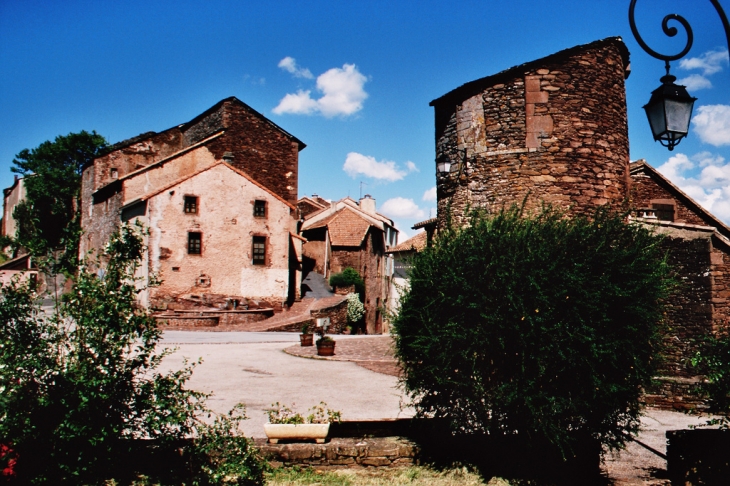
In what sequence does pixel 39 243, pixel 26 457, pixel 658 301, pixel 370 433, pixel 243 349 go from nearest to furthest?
pixel 26 457 < pixel 39 243 < pixel 658 301 < pixel 370 433 < pixel 243 349

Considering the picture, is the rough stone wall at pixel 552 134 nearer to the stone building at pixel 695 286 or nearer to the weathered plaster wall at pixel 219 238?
the stone building at pixel 695 286

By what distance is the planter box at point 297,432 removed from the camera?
659cm

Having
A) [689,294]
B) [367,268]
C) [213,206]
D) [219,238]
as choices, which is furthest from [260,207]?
[689,294]

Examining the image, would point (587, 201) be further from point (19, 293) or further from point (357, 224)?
point (357, 224)

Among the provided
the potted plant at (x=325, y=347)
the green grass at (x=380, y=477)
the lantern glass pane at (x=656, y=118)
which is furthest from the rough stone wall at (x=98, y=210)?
the lantern glass pane at (x=656, y=118)

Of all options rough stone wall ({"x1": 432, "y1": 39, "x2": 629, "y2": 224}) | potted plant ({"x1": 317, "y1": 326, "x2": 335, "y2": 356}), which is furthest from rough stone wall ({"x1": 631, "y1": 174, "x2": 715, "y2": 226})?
potted plant ({"x1": 317, "y1": 326, "x2": 335, "y2": 356})

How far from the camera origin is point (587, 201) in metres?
11.0

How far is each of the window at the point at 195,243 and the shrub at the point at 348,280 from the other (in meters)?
10.8

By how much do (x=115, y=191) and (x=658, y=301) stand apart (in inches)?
1182

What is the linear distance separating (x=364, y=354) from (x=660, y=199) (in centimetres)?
1155

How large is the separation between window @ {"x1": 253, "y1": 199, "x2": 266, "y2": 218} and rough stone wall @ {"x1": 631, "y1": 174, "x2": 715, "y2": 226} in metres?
18.3

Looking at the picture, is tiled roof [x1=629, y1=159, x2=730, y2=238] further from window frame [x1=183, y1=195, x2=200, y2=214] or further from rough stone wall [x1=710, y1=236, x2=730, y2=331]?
window frame [x1=183, y1=195, x2=200, y2=214]

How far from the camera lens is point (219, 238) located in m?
28.7

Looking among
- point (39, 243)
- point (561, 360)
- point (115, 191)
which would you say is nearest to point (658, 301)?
point (561, 360)
